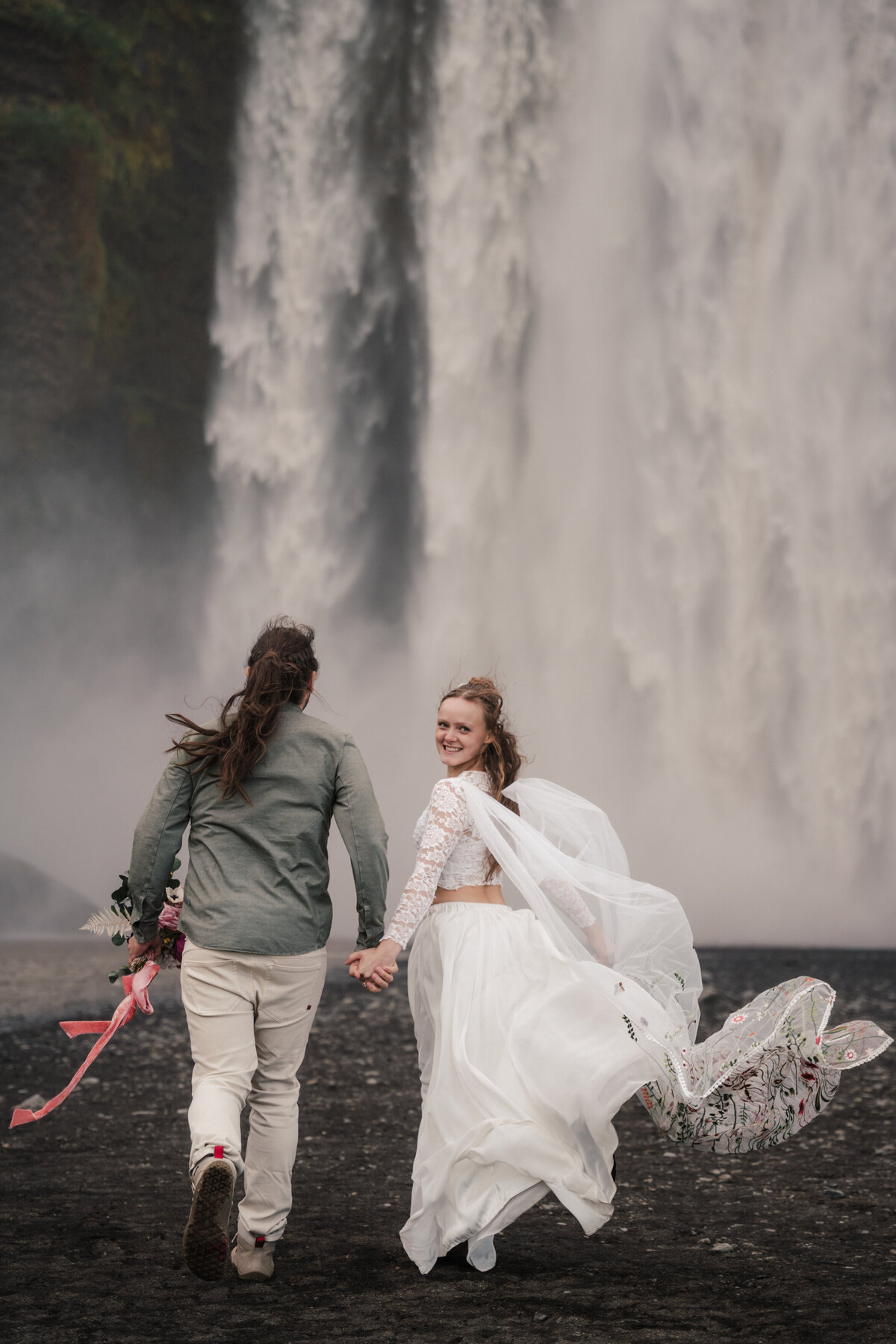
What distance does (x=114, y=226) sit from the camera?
19.2m

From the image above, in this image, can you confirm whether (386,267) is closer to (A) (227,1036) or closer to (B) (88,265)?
(B) (88,265)

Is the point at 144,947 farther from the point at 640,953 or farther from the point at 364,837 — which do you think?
the point at 640,953

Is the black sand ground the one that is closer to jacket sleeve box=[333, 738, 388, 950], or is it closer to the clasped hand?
the clasped hand

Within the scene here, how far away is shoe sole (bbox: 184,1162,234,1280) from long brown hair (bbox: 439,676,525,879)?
143cm

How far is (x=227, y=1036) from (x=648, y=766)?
14446mm

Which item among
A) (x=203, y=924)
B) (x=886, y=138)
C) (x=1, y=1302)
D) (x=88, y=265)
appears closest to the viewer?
(x=1, y=1302)

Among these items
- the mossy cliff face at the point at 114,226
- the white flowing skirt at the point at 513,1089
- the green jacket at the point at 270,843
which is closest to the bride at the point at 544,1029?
the white flowing skirt at the point at 513,1089

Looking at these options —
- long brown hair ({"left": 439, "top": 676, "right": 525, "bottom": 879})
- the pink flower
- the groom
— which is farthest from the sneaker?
long brown hair ({"left": 439, "top": 676, "right": 525, "bottom": 879})

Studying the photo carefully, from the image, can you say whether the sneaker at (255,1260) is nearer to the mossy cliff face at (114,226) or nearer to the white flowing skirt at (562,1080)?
the white flowing skirt at (562,1080)

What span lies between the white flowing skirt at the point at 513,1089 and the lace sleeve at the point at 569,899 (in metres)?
0.12

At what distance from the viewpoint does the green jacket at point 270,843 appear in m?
3.53

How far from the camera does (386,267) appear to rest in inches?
721

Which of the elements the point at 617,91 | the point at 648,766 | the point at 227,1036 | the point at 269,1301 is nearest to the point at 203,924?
the point at 227,1036

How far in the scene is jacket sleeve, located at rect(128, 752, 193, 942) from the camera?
11.7ft
